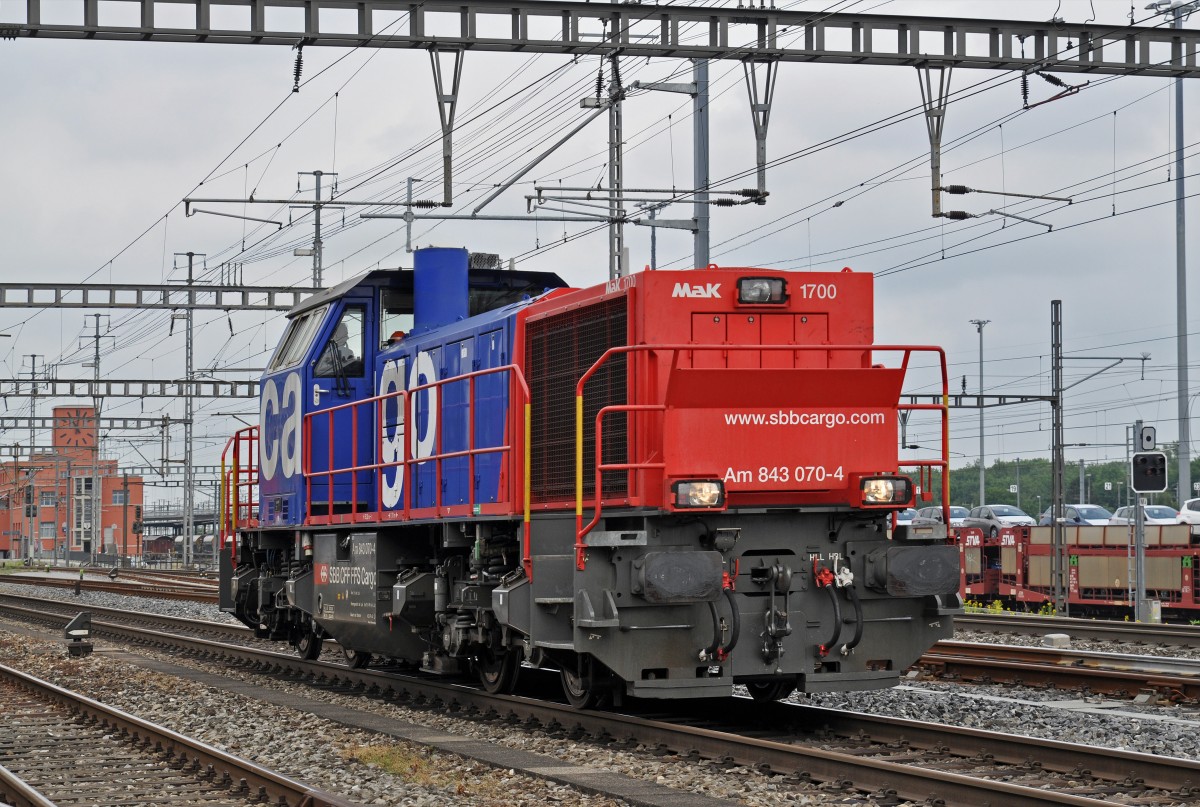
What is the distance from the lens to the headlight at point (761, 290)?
9766mm

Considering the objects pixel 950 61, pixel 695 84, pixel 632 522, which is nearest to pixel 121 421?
pixel 695 84

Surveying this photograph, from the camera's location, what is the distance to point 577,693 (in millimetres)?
10195

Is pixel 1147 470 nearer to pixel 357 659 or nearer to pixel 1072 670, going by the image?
pixel 1072 670

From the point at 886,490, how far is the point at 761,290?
159 centimetres

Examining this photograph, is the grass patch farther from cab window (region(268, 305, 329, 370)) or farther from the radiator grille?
cab window (region(268, 305, 329, 370))

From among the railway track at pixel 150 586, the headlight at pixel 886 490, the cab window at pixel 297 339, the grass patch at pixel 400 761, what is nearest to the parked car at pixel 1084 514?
the railway track at pixel 150 586

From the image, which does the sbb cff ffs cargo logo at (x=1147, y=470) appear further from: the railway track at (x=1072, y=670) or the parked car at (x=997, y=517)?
the parked car at (x=997, y=517)

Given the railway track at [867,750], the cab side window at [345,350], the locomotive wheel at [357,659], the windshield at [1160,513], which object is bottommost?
the locomotive wheel at [357,659]

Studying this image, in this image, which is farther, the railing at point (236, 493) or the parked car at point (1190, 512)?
the parked car at point (1190, 512)

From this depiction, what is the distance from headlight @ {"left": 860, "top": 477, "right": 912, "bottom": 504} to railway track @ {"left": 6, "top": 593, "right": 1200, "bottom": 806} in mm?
1423

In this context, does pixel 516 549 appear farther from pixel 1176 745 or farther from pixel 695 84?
pixel 695 84

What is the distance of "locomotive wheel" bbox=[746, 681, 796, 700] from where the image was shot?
33.4 ft

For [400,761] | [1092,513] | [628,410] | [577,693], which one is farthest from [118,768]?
[1092,513]

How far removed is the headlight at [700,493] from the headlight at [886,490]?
109 cm
